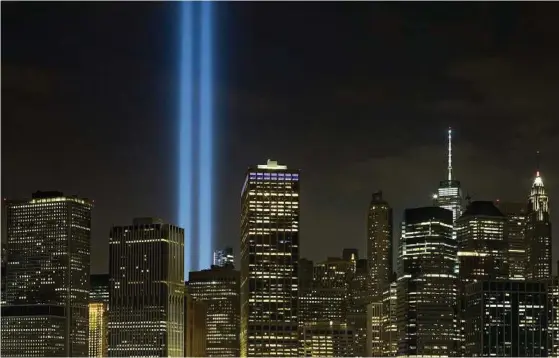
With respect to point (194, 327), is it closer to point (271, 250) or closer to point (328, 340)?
point (328, 340)

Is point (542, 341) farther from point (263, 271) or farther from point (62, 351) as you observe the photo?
point (62, 351)

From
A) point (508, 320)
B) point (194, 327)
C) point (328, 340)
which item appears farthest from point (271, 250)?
point (508, 320)

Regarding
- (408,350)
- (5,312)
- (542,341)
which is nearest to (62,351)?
(5,312)

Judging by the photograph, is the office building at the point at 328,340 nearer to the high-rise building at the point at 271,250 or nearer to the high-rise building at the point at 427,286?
the high-rise building at the point at 271,250

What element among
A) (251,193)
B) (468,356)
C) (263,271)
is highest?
(251,193)

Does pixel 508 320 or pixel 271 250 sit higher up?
pixel 271 250

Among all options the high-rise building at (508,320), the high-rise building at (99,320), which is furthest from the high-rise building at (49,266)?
the high-rise building at (508,320)

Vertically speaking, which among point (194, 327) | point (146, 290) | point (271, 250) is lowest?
point (194, 327)
